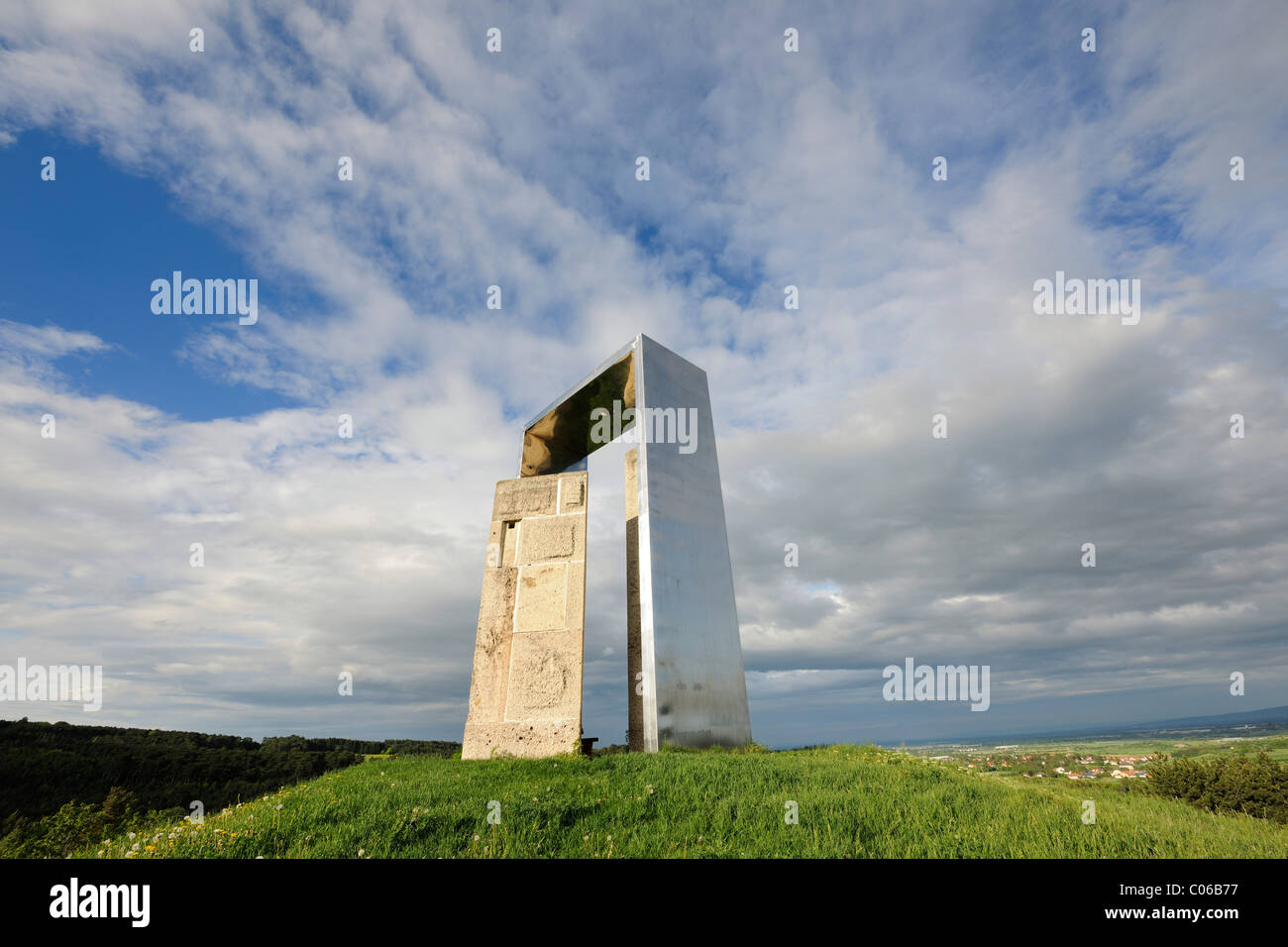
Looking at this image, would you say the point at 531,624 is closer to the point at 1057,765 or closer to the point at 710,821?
the point at 710,821

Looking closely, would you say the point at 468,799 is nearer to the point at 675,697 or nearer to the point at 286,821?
the point at 286,821

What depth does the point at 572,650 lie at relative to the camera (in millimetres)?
11430

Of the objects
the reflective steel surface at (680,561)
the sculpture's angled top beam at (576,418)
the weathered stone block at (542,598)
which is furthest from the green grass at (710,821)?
the sculpture's angled top beam at (576,418)

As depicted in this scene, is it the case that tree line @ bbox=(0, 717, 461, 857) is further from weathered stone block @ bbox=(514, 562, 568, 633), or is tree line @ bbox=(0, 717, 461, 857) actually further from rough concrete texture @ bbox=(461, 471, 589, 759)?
weathered stone block @ bbox=(514, 562, 568, 633)

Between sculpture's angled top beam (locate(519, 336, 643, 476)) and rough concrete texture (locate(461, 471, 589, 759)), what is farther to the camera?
sculpture's angled top beam (locate(519, 336, 643, 476))

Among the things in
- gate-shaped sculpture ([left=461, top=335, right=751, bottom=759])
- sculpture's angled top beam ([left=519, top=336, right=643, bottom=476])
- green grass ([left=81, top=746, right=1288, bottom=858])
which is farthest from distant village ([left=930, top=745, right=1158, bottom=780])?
sculpture's angled top beam ([left=519, top=336, right=643, bottom=476])

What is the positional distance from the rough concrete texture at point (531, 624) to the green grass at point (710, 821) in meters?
2.89

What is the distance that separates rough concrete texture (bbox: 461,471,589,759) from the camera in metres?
11.2

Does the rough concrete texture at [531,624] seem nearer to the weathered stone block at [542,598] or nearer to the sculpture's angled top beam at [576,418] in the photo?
the weathered stone block at [542,598]

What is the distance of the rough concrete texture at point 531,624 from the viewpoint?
1116 centimetres

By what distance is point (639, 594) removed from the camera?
1173cm

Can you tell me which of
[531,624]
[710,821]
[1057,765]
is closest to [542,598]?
[531,624]

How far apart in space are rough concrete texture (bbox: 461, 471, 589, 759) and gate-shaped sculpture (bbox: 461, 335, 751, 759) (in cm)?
2

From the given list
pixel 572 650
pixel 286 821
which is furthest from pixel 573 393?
pixel 286 821
